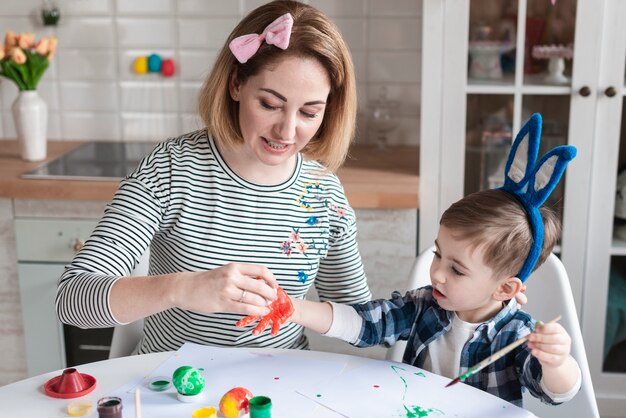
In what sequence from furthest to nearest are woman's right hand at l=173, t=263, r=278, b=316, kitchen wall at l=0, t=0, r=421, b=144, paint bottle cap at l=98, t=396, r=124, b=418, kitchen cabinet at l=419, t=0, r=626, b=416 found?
kitchen wall at l=0, t=0, r=421, b=144 < kitchen cabinet at l=419, t=0, r=626, b=416 < woman's right hand at l=173, t=263, r=278, b=316 < paint bottle cap at l=98, t=396, r=124, b=418

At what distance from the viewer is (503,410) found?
1.29 meters

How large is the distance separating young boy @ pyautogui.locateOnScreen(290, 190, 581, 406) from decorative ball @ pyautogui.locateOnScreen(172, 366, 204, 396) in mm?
241

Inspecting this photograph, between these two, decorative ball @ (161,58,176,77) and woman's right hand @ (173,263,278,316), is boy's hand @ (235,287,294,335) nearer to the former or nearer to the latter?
woman's right hand @ (173,263,278,316)

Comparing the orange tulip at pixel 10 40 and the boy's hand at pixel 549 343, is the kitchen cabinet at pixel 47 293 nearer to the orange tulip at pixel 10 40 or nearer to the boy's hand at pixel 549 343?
the orange tulip at pixel 10 40

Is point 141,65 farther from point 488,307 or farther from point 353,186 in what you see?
point 488,307

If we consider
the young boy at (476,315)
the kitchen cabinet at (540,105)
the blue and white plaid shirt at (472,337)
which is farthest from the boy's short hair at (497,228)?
the kitchen cabinet at (540,105)

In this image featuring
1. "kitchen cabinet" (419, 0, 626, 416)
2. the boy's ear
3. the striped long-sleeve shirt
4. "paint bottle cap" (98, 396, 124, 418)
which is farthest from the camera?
"kitchen cabinet" (419, 0, 626, 416)

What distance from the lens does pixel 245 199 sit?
1.64 m

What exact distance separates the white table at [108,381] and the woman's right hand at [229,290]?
0.16 m

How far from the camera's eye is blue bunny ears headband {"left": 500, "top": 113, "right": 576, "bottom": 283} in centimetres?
133

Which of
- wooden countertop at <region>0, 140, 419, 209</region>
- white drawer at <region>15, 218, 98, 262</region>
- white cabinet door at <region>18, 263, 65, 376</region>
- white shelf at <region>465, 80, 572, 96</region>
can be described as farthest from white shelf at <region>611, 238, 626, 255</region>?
white cabinet door at <region>18, 263, 65, 376</region>

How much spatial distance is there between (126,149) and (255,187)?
1.37 meters


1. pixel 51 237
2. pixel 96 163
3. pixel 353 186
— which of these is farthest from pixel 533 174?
pixel 96 163

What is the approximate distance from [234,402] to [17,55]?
1.72m
